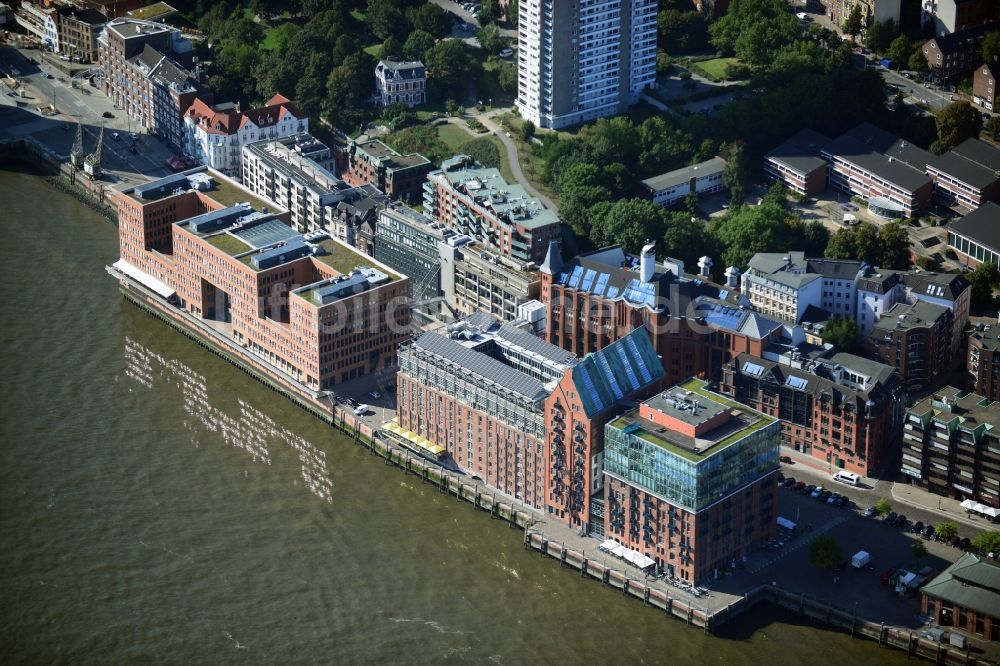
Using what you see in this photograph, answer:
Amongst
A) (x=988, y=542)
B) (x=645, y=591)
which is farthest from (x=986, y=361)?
(x=645, y=591)

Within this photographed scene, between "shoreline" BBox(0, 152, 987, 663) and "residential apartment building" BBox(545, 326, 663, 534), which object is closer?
"shoreline" BBox(0, 152, 987, 663)

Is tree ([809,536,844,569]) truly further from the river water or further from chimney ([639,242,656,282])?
chimney ([639,242,656,282])

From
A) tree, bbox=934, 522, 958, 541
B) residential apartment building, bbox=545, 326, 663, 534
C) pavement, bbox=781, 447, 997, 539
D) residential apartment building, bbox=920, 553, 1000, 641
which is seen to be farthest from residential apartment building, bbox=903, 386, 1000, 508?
residential apartment building, bbox=545, 326, 663, 534

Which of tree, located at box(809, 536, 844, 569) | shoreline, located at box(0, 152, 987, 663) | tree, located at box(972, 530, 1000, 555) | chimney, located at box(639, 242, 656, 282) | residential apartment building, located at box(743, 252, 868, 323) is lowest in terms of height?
shoreline, located at box(0, 152, 987, 663)

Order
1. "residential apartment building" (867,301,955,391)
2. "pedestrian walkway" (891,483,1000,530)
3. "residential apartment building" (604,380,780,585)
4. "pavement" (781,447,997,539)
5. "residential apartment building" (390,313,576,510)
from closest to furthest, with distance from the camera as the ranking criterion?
"residential apartment building" (604,380,780,585) → "pedestrian walkway" (891,483,1000,530) → "pavement" (781,447,997,539) → "residential apartment building" (390,313,576,510) → "residential apartment building" (867,301,955,391)

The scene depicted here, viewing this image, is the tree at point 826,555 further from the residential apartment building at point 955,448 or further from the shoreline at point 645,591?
the residential apartment building at point 955,448

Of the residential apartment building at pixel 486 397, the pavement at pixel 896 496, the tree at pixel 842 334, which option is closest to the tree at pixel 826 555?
the pavement at pixel 896 496

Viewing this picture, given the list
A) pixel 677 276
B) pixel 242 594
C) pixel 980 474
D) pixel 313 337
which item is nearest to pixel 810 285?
pixel 677 276
